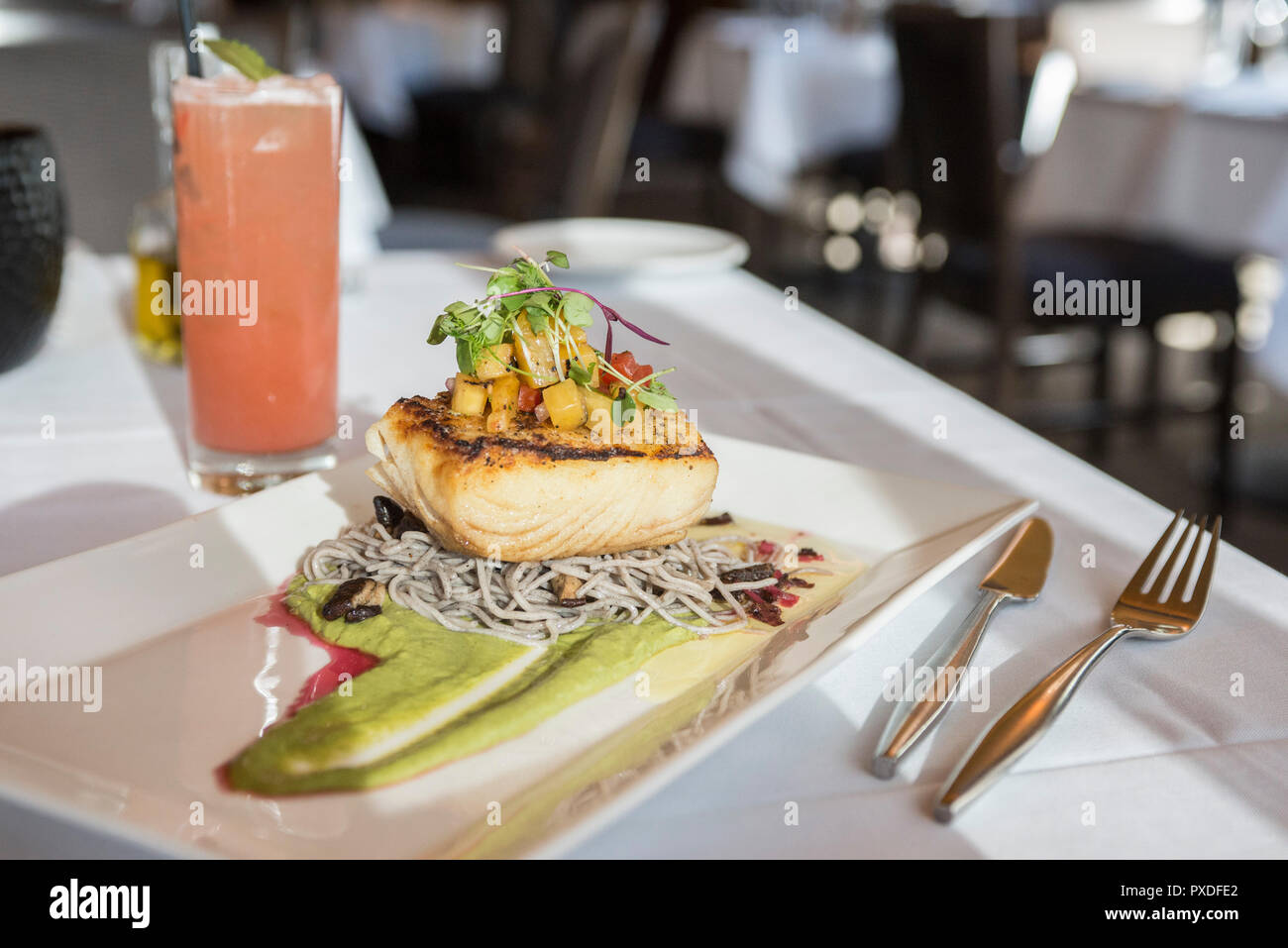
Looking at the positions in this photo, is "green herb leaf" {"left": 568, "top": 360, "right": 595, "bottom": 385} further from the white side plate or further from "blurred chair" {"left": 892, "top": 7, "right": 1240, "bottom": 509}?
"blurred chair" {"left": 892, "top": 7, "right": 1240, "bottom": 509}

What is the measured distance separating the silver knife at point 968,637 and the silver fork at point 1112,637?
5cm

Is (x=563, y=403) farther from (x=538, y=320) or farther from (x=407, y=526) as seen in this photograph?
(x=407, y=526)

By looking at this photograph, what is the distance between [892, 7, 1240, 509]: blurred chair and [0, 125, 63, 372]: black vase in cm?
347

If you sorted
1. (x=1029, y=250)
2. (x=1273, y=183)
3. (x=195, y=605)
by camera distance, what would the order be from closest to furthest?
(x=195, y=605) → (x=1273, y=183) → (x=1029, y=250)

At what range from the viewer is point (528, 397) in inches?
50.2

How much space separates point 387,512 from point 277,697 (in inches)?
13.4

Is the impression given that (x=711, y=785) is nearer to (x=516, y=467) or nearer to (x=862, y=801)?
(x=862, y=801)

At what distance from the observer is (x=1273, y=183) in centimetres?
385

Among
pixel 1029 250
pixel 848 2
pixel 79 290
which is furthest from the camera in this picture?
pixel 848 2

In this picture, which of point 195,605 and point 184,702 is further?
point 195,605

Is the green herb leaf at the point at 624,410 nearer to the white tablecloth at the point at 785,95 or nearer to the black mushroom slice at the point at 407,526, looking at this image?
the black mushroom slice at the point at 407,526
